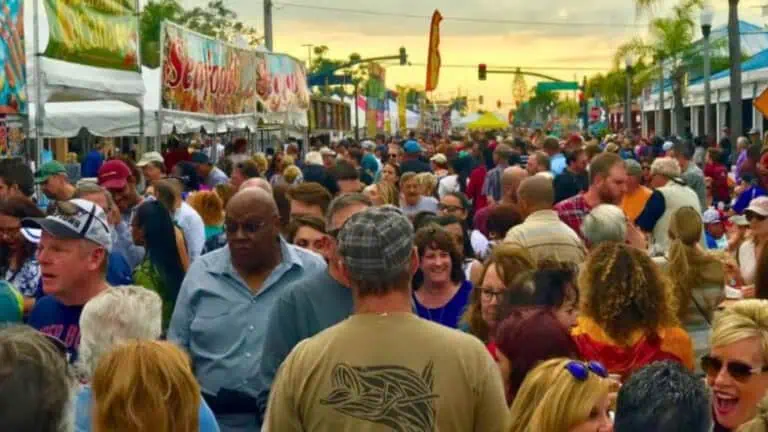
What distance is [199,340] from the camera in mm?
6355

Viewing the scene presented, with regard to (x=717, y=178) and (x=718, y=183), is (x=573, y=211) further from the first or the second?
(x=717, y=178)

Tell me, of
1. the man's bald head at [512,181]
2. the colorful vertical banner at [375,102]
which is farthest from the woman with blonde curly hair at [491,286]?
the colorful vertical banner at [375,102]

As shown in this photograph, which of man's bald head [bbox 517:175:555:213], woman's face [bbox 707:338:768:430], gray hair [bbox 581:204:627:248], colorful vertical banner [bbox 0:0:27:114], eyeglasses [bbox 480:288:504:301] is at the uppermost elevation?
colorful vertical banner [bbox 0:0:27:114]

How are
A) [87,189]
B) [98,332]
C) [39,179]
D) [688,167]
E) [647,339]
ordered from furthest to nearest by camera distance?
[688,167], [39,179], [87,189], [647,339], [98,332]

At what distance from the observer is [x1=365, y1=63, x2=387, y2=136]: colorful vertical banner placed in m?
73.2

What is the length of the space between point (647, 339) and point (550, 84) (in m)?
92.9

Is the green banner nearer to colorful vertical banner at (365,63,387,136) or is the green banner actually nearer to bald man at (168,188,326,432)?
bald man at (168,188,326,432)

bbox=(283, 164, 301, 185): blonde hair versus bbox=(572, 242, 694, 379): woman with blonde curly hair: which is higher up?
bbox=(283, 164, 301, 185): blonde hair

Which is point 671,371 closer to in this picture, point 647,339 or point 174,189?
point 647,339

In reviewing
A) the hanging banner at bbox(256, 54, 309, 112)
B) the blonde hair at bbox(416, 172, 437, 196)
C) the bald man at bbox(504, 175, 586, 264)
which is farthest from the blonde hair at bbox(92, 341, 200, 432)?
the hanging banner at bbox(256, 54, 309, 112)

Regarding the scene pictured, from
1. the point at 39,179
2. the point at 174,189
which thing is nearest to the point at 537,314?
the point at 174,189

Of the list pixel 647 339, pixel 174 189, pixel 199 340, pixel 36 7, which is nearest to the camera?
pixel 647 339

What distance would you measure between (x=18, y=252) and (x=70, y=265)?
2239 millimetres

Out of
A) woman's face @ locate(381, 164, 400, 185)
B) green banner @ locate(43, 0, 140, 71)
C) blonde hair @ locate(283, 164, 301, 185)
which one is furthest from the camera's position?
woman's face @ locate(381, 164, 400, 185)
